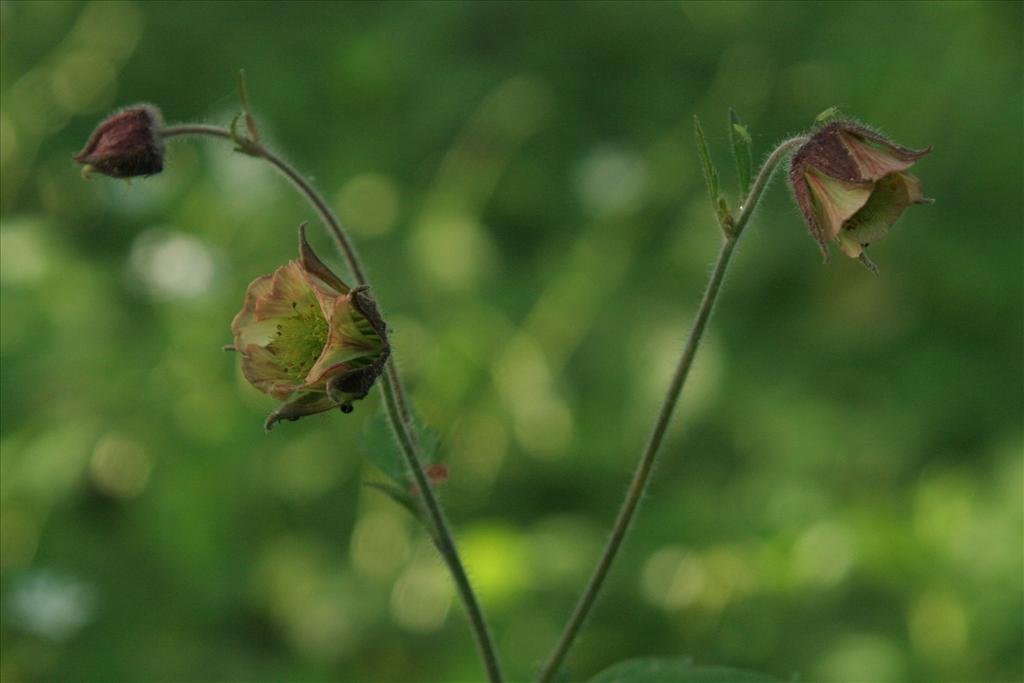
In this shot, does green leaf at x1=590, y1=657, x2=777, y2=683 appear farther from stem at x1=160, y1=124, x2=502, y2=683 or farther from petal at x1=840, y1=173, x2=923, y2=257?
petal at x1=840, y1=173, x2=923, y2=257

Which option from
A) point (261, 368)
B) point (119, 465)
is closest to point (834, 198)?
point (261, 368)

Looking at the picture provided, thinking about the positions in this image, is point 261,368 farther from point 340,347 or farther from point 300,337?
point 340,347

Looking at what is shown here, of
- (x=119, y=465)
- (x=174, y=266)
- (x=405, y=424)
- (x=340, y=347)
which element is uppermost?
(x=340, y=347)

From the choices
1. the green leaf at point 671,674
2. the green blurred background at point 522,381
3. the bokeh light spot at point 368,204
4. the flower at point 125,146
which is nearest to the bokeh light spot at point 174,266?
the green blurred background at point 522,381

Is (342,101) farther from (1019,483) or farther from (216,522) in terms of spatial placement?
(1019,483)

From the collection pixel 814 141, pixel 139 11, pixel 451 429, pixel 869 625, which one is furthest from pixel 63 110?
pixel 814 141

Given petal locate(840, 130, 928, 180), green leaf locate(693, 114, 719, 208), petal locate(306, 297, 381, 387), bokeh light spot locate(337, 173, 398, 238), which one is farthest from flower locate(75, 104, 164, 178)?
bokeh light spot locate(337, 173, 398, 238)
